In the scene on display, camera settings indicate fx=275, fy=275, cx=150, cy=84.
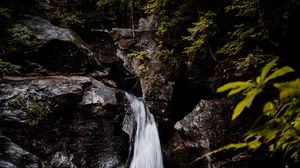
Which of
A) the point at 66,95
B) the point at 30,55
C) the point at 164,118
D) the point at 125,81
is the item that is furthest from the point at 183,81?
the point at 30,55

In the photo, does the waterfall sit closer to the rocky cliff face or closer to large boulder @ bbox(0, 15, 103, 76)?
the rocky cliff face

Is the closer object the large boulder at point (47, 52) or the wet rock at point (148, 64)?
the wet rock at point (148, 64)

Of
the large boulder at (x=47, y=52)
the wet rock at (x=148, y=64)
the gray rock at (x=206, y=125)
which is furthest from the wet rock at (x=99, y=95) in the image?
the gray rock at (x=206, y=125)

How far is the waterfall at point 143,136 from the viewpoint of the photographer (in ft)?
26.7

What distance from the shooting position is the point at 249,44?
7.75 metres

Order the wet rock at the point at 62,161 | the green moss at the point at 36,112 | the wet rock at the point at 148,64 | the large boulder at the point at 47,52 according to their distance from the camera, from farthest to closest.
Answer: the large boulder at the point at 47,52
the wet rock at the point at 148,64
the green moss at the point at 36,112
the wet rock at the point at 62,161

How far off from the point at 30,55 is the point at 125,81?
3544 millimetres

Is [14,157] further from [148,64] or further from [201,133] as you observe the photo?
[148,64]

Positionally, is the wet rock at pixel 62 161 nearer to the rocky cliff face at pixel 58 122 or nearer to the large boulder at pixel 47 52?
the rocky cliff face at pixel 58 122

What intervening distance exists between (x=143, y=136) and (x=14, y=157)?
3.74m

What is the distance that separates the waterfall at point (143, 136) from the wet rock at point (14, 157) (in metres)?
2.67

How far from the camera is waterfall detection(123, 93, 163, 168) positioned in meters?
8.14

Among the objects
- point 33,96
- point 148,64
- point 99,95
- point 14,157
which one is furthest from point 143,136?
point 14,157

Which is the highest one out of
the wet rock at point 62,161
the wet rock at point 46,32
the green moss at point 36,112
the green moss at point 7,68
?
the wet rock at point 46,32
